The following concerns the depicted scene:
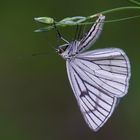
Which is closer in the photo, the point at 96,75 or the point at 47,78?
the point at 96,75

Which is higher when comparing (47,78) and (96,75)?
(96,75)

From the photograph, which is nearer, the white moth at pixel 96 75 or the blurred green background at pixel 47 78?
the white moth at pixel 96 75

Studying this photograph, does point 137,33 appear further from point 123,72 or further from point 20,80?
point 123,72

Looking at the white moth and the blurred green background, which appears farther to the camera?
the blurred green background
